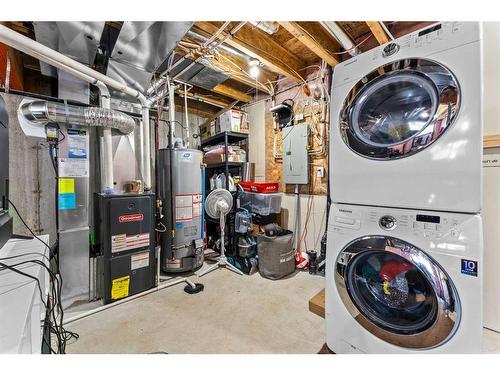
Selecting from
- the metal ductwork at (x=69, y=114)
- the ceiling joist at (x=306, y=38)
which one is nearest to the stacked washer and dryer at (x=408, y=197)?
the ceiling joist at (x=306, y=38)

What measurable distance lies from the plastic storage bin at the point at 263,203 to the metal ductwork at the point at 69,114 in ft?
5.68

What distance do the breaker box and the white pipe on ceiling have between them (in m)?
0.45

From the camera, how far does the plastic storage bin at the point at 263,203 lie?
279 centimetres

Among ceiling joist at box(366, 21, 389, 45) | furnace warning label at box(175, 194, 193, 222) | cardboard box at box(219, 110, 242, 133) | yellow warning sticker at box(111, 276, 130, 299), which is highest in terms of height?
ceiling joist at box(366, 21, 389, 45)

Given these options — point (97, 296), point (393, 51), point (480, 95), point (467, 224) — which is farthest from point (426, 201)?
point (97, 296)

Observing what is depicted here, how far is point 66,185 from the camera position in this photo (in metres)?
1.97

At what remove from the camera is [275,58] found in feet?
8.02

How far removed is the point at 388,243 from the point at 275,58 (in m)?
2.30

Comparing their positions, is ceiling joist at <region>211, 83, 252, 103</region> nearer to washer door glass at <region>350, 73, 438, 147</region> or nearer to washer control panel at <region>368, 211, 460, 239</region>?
washer door glass at <region>350, 73, 438, 147</region>

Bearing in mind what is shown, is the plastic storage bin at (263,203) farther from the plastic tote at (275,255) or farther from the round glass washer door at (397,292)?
the round glass washer door at (397,292)

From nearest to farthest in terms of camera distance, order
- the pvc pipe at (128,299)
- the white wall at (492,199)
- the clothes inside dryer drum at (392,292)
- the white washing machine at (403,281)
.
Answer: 1. the white washing machine at (403,281)
2. the clothes inside dryer drum at (392,292)
3. the white wall at (492,199)
4. the pvc pipe at (128,299)

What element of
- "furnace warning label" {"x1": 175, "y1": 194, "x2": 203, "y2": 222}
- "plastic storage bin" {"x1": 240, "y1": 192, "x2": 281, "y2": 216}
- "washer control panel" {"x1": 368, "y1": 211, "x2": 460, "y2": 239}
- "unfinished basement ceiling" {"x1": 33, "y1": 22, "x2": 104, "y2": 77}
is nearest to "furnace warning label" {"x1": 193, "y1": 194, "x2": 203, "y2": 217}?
"furnace warning label" {"x1": 175, "y1": 194, "x2": 203, "y2": 222}

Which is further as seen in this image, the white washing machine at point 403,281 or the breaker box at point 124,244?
the breaker box at point 124,244

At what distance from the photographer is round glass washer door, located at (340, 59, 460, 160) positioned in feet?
2.89
